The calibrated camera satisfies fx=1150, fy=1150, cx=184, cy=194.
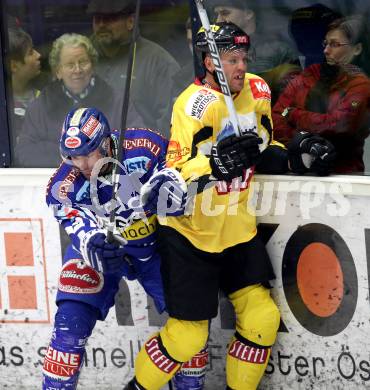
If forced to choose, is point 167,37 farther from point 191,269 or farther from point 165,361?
point 165,361

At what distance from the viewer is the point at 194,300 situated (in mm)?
5055

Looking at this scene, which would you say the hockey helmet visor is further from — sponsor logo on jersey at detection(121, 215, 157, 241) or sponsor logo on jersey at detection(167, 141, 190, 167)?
sponsor logo on jersey at detection(121, 215, 157, 241)

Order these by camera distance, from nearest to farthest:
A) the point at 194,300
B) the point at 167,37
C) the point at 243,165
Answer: the point at 243,165
the point at 194,300
the point at 167,37

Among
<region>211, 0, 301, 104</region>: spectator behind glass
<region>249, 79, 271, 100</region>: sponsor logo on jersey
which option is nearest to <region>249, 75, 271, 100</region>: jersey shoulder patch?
<region>249, 79, 271, 100</region>: sponsor logo on jersey

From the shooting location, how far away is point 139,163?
5.05m

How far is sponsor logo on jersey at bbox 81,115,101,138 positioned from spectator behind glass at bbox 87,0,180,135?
2.00ft

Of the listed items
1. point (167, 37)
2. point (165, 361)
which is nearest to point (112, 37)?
point (167, 37)

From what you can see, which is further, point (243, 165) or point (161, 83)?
point (161, 83)

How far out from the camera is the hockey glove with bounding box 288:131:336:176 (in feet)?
16.5

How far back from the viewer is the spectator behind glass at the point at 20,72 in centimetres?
562

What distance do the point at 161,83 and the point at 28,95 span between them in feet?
2.25

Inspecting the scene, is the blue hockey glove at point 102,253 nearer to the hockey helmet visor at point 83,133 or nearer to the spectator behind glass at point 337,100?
the hockey helmet visor at point 83,133

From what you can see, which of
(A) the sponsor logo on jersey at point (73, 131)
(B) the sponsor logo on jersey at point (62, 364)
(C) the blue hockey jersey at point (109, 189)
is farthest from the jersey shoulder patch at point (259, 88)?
(B) the sponsor logo on jersey at point (62, 364)

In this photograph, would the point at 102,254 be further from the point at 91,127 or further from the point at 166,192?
the point at 91,127
